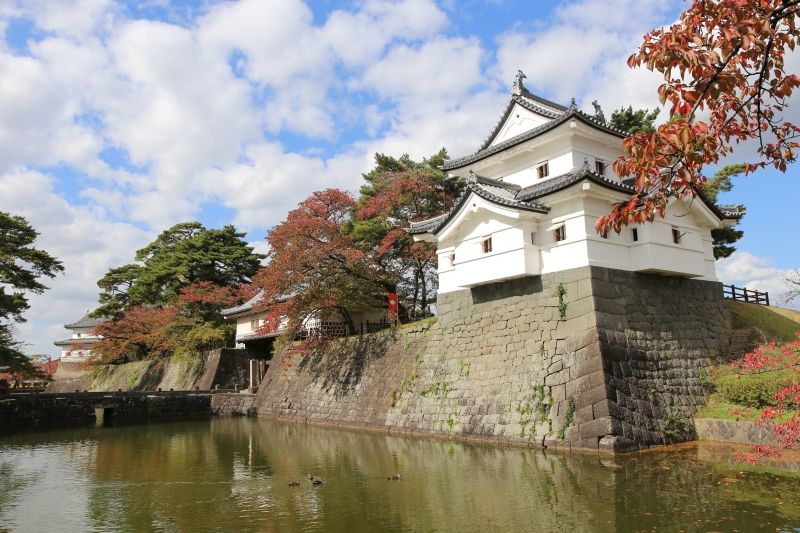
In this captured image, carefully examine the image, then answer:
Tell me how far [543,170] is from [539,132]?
123 cm

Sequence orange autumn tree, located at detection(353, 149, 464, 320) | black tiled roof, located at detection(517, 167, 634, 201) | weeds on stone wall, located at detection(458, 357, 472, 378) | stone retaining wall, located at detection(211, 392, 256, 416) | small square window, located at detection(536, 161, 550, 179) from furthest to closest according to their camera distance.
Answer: stone retaining wall, located at detection(211, 392, 256, 416)
orange autumn tree, located at detection(353, 149, 464, 320)
small square window, located at detection(536, 161, 550, 179)
weeds on stone wall, located at detection(458, 357, 472, 378)
black tiled roof, located at detection(517, 167, 634, 201)

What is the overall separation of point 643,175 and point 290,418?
22031 millimetres

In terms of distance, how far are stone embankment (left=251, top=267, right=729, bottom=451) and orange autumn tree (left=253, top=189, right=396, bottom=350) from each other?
3910 mm

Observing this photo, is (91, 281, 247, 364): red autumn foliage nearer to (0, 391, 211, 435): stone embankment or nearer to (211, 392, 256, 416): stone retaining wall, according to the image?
(211, 392, 256, 416): stone retaining wall

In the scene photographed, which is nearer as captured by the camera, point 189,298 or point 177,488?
point 177,488

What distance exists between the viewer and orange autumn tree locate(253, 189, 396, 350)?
20859mm

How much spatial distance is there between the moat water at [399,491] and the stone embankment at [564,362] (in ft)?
2.62

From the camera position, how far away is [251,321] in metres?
Answer: 33.1

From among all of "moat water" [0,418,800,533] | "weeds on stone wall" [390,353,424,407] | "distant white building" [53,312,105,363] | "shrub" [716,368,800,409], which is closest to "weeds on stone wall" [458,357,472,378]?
"weeds on stone wall" [390,353,424,407]

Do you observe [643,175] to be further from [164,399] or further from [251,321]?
[251,321]

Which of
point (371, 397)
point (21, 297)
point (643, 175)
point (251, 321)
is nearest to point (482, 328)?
point (371, 397)

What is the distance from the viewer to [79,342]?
53.6 meters

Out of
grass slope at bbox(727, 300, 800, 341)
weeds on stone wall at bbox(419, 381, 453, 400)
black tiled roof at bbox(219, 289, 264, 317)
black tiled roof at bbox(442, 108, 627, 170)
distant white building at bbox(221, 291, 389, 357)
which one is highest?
black tiled roof at bbox(442, 108, 627, 170)

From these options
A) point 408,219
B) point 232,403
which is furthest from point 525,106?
point 232,403
